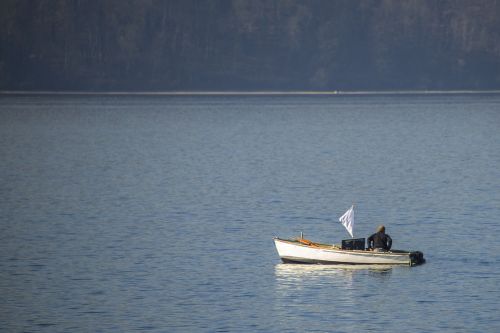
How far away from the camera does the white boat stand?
61.2 m

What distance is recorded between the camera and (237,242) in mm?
72500

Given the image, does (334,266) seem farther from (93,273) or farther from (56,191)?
(56,191)

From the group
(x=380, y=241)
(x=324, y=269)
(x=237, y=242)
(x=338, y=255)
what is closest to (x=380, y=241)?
A: (x=380, y=241)

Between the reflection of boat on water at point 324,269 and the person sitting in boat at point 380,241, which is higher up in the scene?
the person sitting in boat at point 380,241

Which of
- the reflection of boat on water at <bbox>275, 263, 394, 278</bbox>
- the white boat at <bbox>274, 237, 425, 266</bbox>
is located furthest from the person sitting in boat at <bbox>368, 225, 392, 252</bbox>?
the reflection of boat on water at <bbox>275, 263, 394, 278</bbox>

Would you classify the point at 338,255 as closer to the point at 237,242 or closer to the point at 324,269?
the point at 324,269

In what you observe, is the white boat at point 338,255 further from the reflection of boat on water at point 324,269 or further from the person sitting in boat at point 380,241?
the person sitting in boat at point 380,241

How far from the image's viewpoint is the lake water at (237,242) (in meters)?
53.3

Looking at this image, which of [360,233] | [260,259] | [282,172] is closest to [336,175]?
[282,172]

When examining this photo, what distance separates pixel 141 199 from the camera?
97875 millimetres

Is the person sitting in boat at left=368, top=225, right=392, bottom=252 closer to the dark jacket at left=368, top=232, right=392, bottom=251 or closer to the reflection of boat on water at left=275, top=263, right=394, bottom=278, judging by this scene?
the dark jacket at left=368, top=232, right=392, bottom=251

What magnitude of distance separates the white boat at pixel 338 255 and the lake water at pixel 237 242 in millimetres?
528

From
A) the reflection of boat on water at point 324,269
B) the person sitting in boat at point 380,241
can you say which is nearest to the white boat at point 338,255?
the reflection of boat on water at point 324,269

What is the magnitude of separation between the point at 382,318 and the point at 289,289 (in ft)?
21.6
